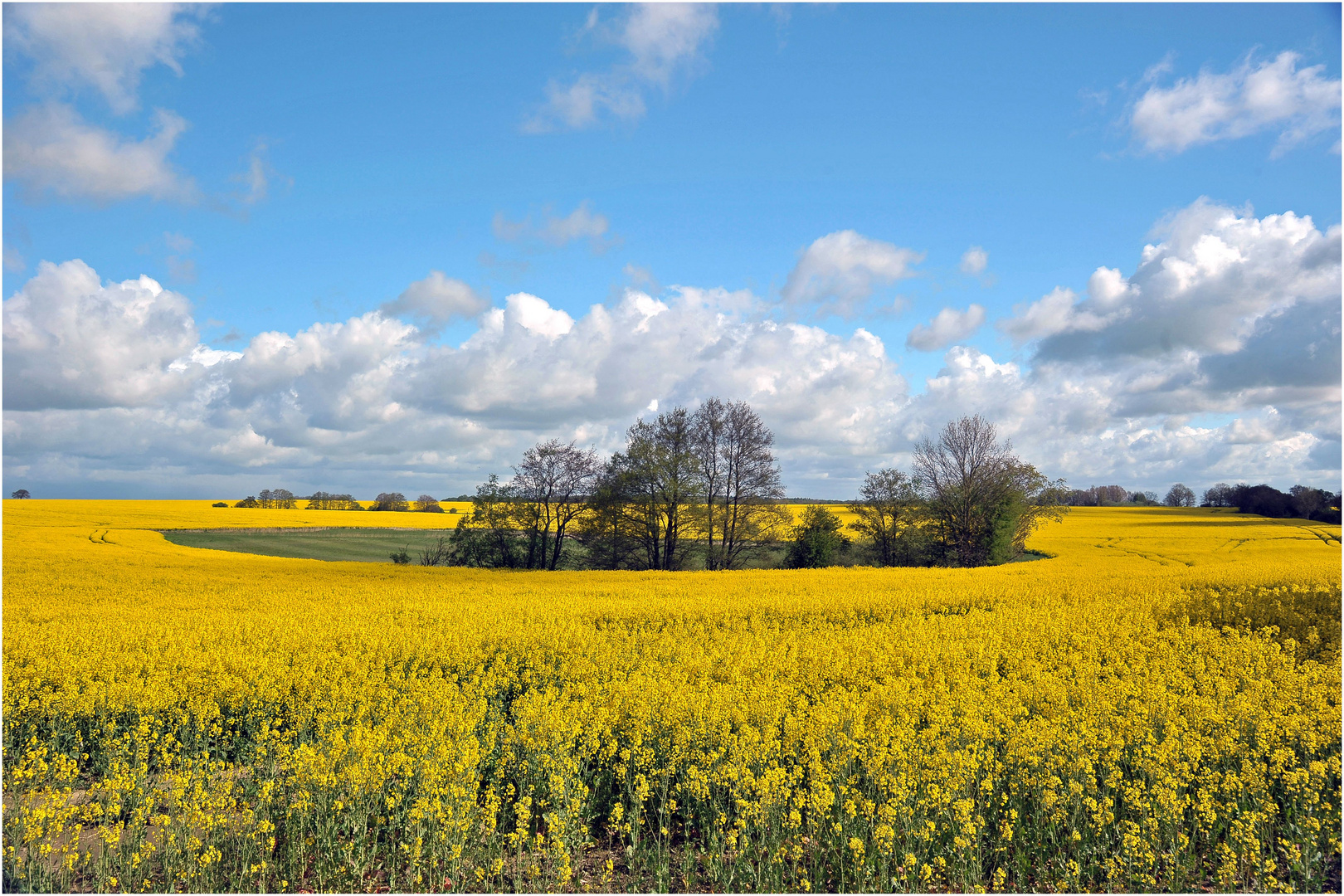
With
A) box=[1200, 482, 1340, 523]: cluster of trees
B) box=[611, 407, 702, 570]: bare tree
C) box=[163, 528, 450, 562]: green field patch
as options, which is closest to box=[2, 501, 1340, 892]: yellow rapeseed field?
box=[611, 407, 702, 570]: bare tree

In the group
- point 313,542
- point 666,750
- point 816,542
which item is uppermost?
point 666,750

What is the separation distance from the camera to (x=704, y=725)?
22.2ft

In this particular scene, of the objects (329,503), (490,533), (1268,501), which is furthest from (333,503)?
(1268,501)

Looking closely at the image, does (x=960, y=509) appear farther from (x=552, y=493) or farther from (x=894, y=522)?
(x=552, y=493)

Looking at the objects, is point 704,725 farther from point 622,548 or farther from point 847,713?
point 622,548

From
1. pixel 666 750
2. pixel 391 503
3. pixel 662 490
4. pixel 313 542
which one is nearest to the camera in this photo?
pixel 666 750

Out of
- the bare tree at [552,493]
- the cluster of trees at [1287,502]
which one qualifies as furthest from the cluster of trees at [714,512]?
the cluster of trees at [1287,502]

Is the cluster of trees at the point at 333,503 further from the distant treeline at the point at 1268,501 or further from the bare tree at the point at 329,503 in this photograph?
the distant treeline at the point at 1268,501

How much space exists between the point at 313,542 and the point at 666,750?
59.8m

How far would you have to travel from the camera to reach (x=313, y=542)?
189ft

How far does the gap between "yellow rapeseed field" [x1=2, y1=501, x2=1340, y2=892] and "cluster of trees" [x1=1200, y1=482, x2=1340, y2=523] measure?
58.0m

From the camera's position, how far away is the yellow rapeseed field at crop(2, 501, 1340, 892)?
5125 millimetres

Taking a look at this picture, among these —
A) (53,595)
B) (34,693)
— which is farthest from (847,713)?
(53,595)

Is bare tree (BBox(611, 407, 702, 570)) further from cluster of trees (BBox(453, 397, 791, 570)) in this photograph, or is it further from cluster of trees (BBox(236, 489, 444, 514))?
cluster of trees (BBox(236, 489, 444, 514))
